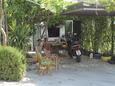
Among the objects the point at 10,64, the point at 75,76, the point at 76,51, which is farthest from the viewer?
the point at 76,51

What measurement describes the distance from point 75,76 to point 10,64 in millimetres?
2735

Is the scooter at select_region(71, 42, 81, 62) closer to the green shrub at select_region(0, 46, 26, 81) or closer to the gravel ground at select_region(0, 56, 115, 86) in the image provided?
the gravel ground at select_region(0, 56, 115, 86)

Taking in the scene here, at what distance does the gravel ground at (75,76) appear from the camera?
11133mm

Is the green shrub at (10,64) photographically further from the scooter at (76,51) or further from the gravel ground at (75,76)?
the scooter at (76,51)

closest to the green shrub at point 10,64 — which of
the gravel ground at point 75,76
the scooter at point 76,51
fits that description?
the gravel ground at point 75,76

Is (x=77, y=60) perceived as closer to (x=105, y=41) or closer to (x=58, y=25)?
(x=105, y=41)

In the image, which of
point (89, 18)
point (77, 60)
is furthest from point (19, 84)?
point (89, 18)

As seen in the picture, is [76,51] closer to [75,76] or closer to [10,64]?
[75,76]

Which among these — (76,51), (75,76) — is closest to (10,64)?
(75,76)

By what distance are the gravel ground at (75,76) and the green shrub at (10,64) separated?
1.12ft

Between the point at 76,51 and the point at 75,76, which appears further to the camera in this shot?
the point at 76,51

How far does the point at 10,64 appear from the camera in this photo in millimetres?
10984

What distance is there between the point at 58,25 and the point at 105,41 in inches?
182

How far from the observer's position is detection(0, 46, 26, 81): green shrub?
36.0ft
